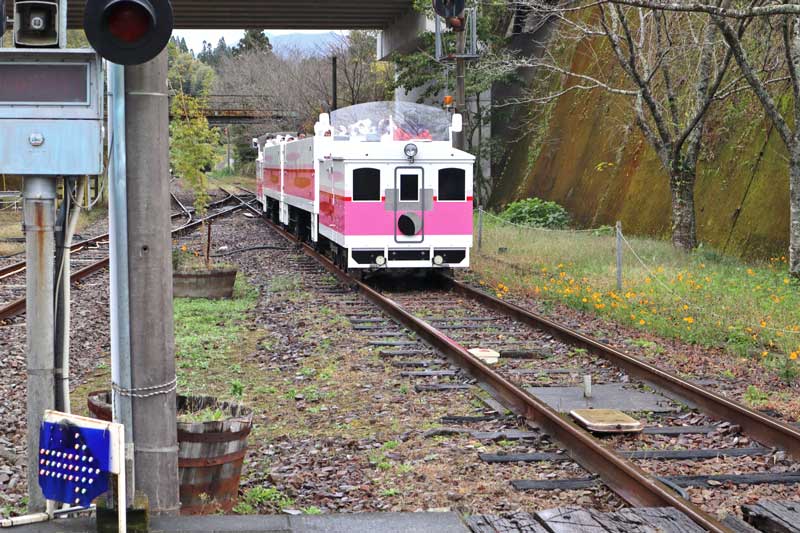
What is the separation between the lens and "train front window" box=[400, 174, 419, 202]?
1691 centimetres

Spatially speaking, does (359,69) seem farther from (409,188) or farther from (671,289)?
(671,289)

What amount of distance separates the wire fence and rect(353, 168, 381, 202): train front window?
3.51 meters

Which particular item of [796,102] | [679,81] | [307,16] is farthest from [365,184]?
[307,16]

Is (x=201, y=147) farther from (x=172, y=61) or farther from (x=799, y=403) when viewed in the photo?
(x=799, y=403)

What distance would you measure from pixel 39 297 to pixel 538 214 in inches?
976

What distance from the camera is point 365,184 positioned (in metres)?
16.8

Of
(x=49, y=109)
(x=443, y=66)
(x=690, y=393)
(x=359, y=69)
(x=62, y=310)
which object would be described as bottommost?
(x=690, y=393)

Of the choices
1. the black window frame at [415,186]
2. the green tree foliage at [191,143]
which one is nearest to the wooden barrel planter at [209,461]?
the black window frame at [415,186]

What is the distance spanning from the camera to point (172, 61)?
1631 cm

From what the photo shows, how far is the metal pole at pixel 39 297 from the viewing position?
201 inches

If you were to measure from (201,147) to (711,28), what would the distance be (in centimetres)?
887

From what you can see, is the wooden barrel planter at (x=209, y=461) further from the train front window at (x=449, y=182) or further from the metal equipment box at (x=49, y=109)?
the train front window at (x=449, y=182)

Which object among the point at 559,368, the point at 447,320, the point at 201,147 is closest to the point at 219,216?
the point at 201,147

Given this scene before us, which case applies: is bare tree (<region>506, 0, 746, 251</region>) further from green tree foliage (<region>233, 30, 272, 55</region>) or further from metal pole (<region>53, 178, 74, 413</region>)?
green tree foliage (<region>233, 30, 272, 55</region>)
